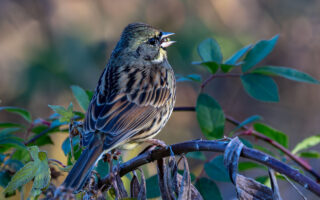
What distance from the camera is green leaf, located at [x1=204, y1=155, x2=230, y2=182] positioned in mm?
2393

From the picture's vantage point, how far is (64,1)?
6168mm

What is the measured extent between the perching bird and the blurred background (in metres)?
1.88

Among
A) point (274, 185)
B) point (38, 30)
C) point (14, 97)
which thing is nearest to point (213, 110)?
point (274, 185)

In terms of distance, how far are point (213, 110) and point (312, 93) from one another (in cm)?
461

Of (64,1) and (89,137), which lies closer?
(89,137)

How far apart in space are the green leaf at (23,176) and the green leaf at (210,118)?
1.03m

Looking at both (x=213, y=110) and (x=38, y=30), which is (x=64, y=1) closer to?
(x=38, y=30)

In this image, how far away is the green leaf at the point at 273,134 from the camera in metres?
2.71

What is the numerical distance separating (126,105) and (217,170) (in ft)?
2.28

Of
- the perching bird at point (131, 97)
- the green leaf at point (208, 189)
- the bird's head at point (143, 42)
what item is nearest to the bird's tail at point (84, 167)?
the perching bird at point (131, 97)

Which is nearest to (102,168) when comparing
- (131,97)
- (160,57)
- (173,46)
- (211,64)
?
(131,97)

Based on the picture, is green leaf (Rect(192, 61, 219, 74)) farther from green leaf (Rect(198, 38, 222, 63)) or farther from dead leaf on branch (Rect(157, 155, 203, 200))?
dead leaf on branch (Rect(157, 155, 203, 200))

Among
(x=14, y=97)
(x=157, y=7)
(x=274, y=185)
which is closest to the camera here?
(x=274, y=185)

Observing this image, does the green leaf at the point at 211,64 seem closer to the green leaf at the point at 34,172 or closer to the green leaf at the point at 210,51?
the green leaf at the point at 210,51
